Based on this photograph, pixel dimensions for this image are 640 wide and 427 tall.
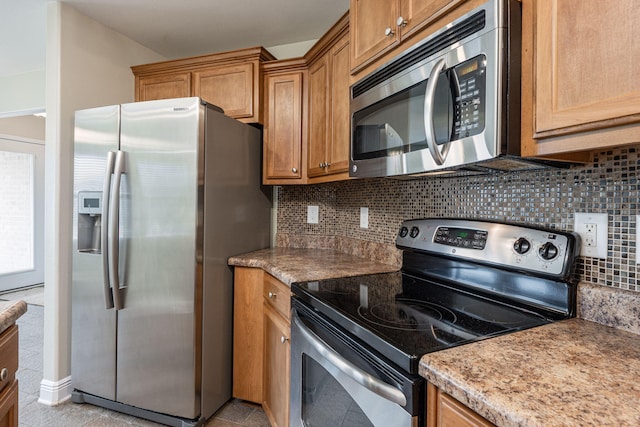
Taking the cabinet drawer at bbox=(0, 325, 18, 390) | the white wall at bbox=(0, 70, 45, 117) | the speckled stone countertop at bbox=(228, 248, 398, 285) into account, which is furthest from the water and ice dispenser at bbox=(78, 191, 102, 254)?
the white wall at bbox=(0, 70, 45, 117)

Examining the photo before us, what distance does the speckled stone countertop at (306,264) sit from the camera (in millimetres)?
1575

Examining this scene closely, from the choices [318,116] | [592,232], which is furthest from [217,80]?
[592,232]

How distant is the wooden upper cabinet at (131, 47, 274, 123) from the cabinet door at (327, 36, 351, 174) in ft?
2.16

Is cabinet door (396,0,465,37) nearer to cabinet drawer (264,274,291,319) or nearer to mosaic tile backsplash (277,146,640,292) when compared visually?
mosaic tile backsplash (277,146,640,292)

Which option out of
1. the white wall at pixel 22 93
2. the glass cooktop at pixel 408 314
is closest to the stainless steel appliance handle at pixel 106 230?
the glass cooktop at pixel 408 314

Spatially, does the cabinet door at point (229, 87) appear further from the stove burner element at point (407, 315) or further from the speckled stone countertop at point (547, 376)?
the speckled stone countertop at point (547, 376)

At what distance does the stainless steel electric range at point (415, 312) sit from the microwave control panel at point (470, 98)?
0.44 meters

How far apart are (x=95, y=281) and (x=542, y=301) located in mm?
2201

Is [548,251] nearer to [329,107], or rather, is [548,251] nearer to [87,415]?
[329,107]

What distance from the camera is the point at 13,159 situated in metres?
4.39

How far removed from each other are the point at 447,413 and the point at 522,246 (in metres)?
0.66

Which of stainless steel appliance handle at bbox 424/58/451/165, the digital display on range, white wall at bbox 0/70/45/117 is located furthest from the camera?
white wall at bbox 0/70/45/117

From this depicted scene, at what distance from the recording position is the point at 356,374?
0.88m

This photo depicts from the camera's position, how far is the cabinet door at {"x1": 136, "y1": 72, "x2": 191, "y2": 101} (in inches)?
96.0
